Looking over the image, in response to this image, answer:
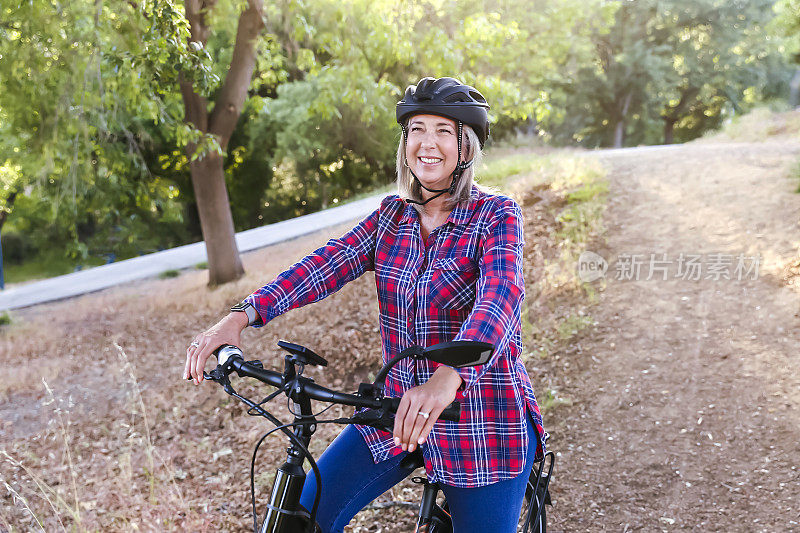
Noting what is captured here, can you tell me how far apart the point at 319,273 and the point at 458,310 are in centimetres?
51

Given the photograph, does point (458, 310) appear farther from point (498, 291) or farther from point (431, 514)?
point (431, 514)

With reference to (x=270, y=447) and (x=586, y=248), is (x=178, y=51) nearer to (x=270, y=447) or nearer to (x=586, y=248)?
(x=270, y=447)

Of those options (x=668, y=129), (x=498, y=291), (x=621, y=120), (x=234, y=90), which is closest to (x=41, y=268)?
(x=234, y=90)

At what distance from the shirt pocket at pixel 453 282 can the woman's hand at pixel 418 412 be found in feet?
1.55

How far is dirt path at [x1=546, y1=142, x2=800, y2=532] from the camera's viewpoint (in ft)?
13.3

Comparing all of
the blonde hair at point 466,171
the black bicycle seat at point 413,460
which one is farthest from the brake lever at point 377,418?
the blonde hair at point 466,171

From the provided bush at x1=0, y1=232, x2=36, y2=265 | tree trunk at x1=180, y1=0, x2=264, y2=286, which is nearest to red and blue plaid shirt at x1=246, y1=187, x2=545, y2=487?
tree trunk at x1=180, y1=0, x2=264, y2=286

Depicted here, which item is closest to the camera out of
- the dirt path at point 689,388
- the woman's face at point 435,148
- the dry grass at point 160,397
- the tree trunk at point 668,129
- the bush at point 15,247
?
the woman's face at point 435,148

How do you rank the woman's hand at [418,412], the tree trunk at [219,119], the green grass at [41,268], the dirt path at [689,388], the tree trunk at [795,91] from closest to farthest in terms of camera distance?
the woman's hand at [418,412]
the dirt path at [689,388]
the tree trunk at [219,119]
the green grass at [41,268]
the tree trunk at [795,91]

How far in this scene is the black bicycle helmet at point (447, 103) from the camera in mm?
2059

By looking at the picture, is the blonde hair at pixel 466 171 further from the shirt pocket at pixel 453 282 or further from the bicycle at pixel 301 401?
the bicycle at pixel 301 401

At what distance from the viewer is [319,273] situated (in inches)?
85.7

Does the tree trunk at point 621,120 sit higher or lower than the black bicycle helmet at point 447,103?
lower

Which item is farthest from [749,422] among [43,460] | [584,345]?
[43,460]
